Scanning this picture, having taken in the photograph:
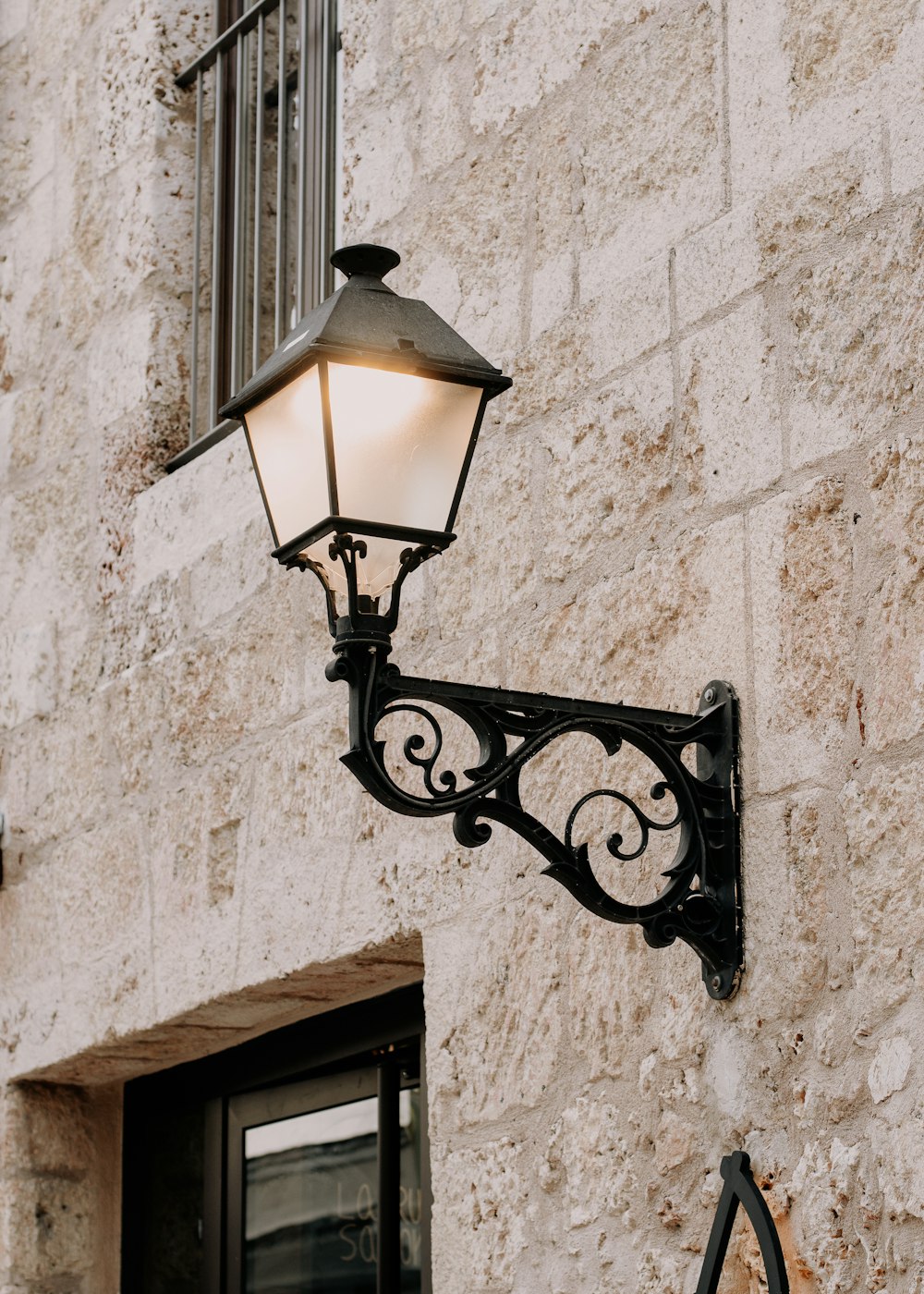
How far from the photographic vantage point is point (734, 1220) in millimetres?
2434

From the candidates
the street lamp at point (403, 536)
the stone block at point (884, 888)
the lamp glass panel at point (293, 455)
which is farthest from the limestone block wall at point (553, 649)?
the lamp glass panel at point (293, 455)

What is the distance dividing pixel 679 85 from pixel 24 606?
81.1 inches

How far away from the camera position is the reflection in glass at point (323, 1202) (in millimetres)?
3393

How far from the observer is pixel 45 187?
4641 mm

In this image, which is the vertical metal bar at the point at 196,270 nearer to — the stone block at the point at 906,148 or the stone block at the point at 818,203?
the stone block at the point at 818,203

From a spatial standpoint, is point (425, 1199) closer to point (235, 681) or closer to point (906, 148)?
point (235, 681)

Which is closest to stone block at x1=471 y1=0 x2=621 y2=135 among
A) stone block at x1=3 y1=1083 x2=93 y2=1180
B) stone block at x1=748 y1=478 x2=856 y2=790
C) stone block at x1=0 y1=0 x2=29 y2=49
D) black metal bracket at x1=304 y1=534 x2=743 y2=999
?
stone block at x1=748 y1=478 x2=856 y2=790

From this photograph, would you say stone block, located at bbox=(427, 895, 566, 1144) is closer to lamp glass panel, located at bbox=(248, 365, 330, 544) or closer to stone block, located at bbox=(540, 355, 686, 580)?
stone block, located at bbox=(540, 355, 686, 580)

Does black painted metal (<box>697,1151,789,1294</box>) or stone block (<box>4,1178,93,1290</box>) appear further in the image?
stone block (<box>4,1178,93,1290</box>)

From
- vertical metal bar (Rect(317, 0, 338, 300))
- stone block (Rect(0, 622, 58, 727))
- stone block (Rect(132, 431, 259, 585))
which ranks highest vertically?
vertical metal bar (Rect(317, 0, 338, 300))

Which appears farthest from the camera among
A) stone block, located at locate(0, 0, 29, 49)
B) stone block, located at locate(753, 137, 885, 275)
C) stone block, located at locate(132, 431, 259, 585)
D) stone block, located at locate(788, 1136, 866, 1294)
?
stone block, located at locate(0, 0, 29, 49)

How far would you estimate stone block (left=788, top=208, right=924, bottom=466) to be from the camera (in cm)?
247

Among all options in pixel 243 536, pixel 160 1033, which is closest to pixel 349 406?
pixel 243 536

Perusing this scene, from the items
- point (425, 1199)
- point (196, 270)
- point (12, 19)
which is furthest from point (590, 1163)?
point (12, 19)
